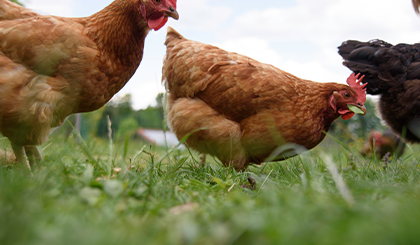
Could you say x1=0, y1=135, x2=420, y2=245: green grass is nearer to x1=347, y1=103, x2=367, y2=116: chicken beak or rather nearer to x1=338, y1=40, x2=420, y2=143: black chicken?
x1=347, y1=103, x2=367, y2=116: chicken beak

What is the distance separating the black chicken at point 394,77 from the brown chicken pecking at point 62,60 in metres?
3.53

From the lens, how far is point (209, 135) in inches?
113

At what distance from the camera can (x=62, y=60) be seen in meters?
2.15

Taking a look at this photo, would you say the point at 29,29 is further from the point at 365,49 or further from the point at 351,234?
the point at 365,49

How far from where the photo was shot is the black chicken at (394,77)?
4.17 m

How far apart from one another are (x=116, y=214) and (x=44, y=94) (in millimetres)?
1410

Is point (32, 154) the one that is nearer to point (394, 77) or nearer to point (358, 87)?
point (358, 87)

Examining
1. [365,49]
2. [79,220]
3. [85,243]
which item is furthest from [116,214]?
[365,49]

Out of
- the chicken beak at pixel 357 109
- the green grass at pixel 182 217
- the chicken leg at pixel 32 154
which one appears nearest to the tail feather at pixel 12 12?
the chicken leg at pixel 32 154

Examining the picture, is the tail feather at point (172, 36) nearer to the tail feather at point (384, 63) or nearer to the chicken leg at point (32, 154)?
the chicken leg at point (32, 154)

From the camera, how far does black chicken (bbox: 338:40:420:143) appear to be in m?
4.17

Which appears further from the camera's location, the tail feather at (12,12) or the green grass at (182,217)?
the tail feather at (12,12)

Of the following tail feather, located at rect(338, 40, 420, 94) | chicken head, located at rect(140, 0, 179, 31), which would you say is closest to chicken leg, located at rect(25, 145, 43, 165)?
chicken head, located at rect(140, 0, 179, 31)

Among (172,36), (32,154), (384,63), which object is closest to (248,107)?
(172,36)
